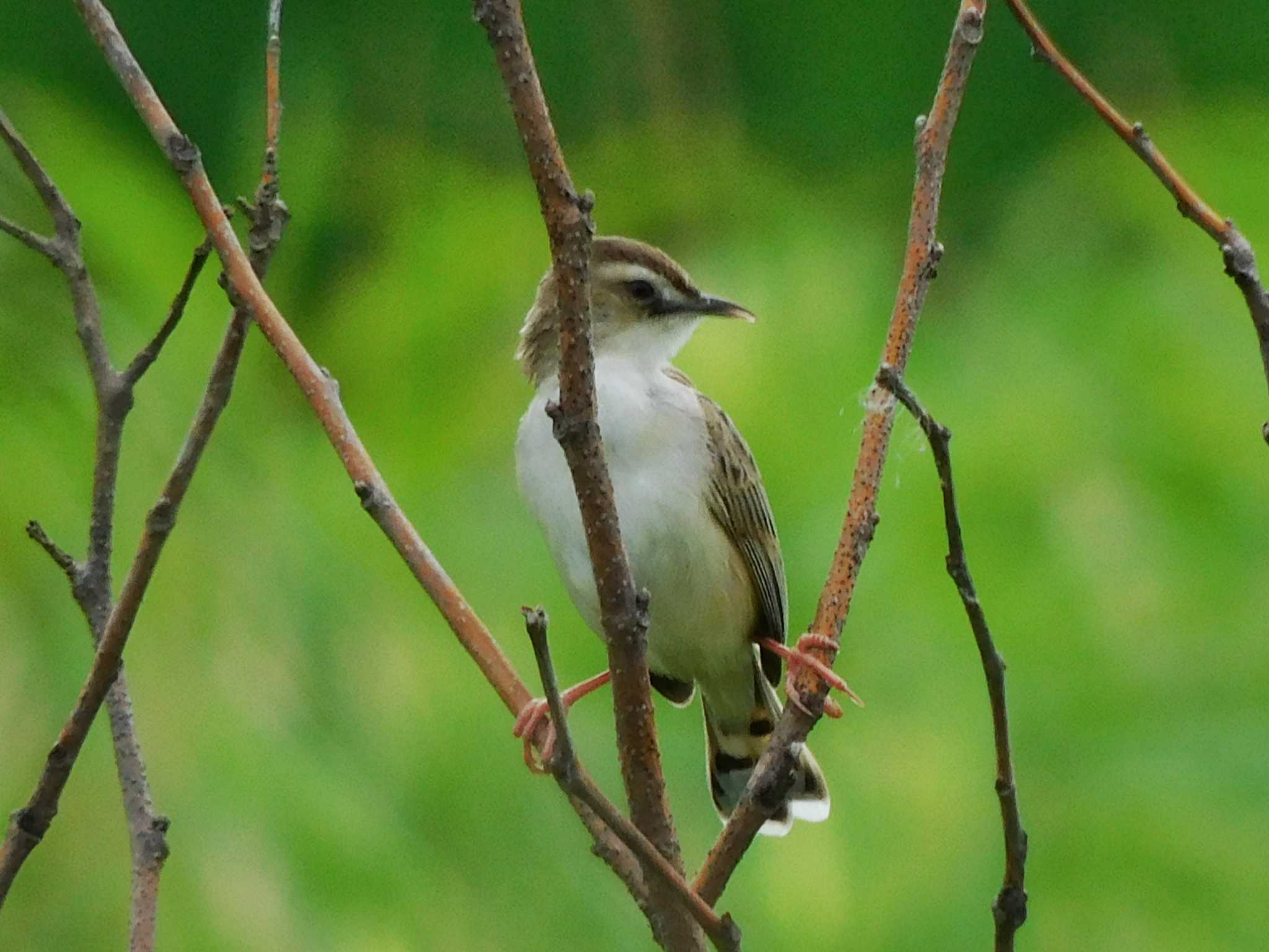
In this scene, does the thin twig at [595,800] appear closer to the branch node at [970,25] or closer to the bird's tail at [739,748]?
the branch node at [970,25]

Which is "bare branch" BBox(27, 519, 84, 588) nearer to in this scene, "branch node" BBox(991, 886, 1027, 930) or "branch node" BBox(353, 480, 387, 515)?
"branch node" BBox(353, 480, 387, 515)

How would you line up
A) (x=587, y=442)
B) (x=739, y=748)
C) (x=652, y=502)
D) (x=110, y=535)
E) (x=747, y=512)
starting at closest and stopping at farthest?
(x=587, y=442)
(x=110, y=535)
(x=652, y=502)
(x=747, y=512)
(x=739, y=748)

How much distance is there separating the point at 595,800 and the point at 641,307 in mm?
1507

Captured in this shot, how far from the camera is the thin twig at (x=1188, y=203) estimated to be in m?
1.27

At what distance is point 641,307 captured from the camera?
269cm

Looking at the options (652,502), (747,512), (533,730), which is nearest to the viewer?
(533,730)

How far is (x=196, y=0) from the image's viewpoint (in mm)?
3688

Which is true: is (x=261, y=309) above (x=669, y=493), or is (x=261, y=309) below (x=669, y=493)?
below

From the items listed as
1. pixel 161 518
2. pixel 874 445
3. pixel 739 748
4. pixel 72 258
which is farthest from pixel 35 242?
pixel 739 748

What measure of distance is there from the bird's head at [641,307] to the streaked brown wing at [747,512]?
4.1 inches

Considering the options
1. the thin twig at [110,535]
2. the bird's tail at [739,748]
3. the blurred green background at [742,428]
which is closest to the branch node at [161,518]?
the thin twig at [110,535]

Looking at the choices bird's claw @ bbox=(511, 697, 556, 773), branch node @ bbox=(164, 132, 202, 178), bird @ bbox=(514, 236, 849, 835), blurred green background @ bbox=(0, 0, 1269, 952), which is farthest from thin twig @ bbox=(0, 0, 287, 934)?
blurred green background @ bbox=(0, 0, 1269, 952)

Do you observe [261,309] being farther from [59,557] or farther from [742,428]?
[742,428]

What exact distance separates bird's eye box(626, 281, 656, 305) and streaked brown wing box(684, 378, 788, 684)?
A: 16cm
